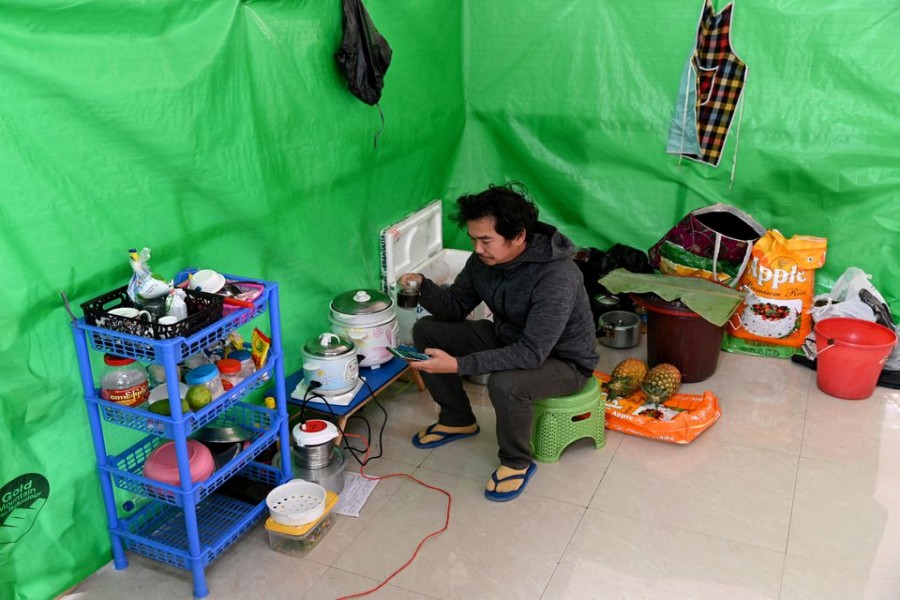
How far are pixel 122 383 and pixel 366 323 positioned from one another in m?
1.02

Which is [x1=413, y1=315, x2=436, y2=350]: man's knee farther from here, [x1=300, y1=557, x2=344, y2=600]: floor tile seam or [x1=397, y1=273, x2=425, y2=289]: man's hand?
[x1=300, y1=557, x2=344, y2=600]: floor tile seam

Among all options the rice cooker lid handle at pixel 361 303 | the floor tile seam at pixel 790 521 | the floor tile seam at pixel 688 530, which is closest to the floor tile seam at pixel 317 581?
the floor tile seam at pixel 688 530

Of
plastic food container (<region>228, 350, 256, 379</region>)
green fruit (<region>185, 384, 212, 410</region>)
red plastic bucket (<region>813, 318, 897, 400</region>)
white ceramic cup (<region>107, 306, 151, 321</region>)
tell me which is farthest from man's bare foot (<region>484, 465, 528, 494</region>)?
red plastic bucket (<region>813, 318, 897, 400</region>)

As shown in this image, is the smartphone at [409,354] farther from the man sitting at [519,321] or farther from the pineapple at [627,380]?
the pineapple at [627,380]

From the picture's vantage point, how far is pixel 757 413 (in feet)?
10.0

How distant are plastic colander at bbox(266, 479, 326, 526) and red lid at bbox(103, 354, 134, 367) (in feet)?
1.96

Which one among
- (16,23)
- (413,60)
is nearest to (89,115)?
(16,23)

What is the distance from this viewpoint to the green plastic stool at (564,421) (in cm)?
267

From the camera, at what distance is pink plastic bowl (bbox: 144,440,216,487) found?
2.10m

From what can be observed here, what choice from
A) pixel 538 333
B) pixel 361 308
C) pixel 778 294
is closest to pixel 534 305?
pixel 538 333

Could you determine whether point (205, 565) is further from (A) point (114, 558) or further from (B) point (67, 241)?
(B) point (67, 241)

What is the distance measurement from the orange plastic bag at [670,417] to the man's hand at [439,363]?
77 centimetres

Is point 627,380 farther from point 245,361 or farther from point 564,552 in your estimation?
point 245,361

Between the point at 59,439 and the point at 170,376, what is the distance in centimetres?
42
